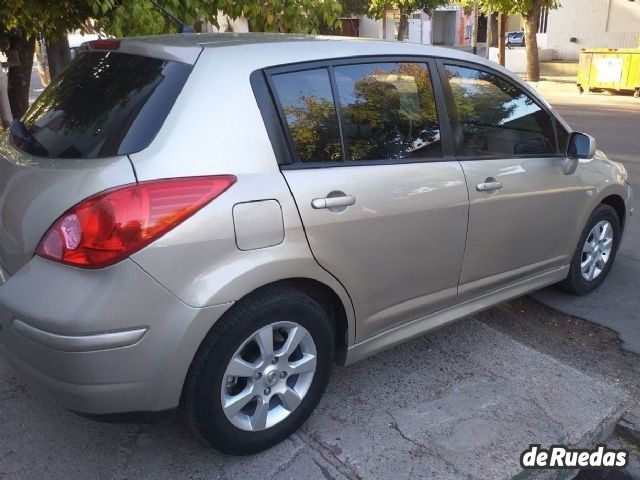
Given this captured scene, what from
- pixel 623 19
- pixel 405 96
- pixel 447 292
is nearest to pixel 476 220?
pixel 447 292

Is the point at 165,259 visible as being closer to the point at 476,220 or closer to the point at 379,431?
the point at 379,431

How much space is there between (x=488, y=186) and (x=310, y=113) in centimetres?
110

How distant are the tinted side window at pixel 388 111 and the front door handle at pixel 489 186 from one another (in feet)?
0.97

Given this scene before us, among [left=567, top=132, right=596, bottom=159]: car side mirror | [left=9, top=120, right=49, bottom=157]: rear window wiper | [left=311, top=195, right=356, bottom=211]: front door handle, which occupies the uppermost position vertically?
[left=9, top=120, right=49, bottom=157]: rear window wiper

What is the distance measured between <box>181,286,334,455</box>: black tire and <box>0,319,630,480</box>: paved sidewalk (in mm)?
121

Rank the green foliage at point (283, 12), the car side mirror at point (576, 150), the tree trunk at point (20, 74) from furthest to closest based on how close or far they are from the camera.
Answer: the tree trunk at point (20, 74) < the green foliage at point (283, 12) < the car side mirror at point (576, 150)

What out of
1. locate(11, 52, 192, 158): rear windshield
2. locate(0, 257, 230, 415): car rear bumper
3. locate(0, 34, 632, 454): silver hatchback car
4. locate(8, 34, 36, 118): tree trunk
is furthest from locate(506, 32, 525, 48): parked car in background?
locate(0, 257, 230, 415): car rear bumper

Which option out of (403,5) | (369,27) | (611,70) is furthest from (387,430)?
(369,27)

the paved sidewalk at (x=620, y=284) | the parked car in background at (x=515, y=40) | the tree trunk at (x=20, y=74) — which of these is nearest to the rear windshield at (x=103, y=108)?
the paved sidewalk at (x=620, y=284)

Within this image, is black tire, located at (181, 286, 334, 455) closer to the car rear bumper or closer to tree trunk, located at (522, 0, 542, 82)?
the car rear bumper

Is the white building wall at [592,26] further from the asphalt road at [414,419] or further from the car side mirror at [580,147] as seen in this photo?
the asphalt road at [414,419]

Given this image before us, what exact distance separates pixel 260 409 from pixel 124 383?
61cm

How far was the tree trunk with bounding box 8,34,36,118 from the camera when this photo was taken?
834cm

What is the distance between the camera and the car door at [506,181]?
3.22 meters
